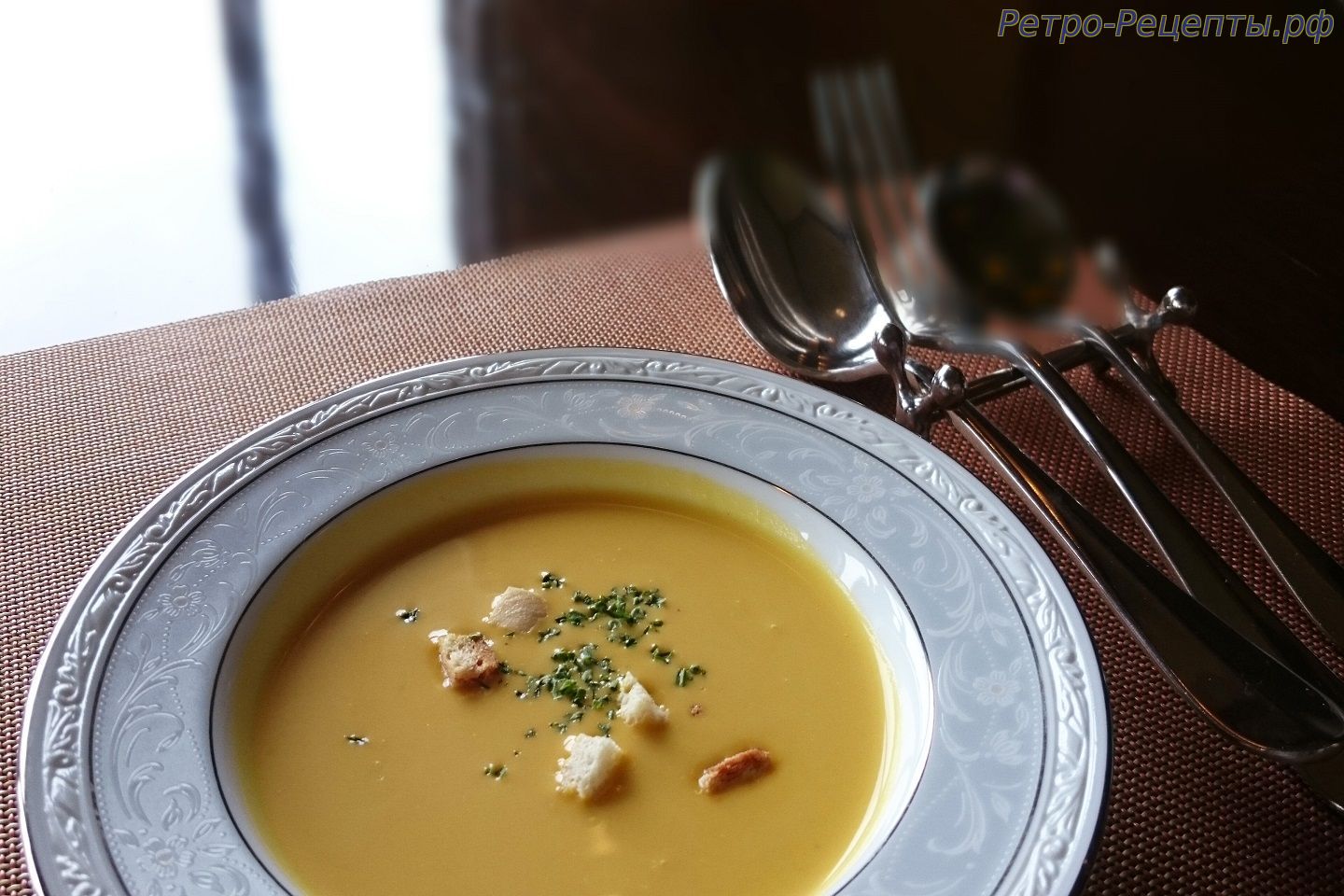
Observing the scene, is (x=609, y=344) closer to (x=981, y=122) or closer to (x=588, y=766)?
(x=588, y=766)

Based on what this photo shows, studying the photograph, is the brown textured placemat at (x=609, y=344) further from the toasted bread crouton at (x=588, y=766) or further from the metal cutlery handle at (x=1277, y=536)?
the toasted bread crouton at (x=588, y=766)

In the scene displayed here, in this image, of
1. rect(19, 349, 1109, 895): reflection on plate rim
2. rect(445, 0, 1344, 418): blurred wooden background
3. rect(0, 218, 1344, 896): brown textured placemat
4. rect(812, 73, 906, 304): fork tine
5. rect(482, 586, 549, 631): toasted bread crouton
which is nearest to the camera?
rect(19, 349, 1109, 895): reflection on plate rim

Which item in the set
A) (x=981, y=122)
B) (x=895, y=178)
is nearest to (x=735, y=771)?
(x=895, y=178)

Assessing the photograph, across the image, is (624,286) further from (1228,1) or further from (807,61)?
(1228,1)

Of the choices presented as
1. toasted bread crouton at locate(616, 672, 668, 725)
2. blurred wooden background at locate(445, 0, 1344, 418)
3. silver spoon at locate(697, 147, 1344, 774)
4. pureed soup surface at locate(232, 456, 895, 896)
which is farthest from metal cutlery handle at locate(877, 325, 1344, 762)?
blurred wooden background at locate(445, 0, 1344, 418)

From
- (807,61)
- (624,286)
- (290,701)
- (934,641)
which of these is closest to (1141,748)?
(934,641)

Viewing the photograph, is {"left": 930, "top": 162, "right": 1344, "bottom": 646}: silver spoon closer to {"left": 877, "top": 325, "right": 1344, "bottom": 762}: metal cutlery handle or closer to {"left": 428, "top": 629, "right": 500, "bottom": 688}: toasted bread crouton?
{"left": 877, "top": 325, "right": 1344, "bottom": 762}: metal cutlery handle

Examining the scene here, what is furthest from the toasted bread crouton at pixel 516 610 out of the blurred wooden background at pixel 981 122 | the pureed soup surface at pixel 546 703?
the blurred wooden background at pixel 981 122

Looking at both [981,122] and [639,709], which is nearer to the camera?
[639,709]
